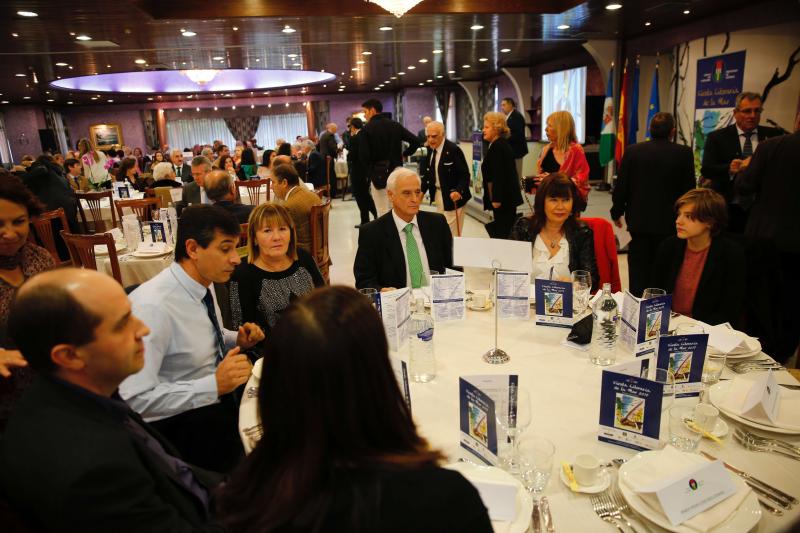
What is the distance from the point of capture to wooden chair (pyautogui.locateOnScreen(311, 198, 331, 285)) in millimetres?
4582

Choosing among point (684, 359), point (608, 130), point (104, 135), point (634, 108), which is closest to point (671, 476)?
point (684, 359)

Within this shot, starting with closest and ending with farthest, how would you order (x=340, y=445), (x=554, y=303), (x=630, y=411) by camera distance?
(x=340, y=445), (x=630, y=411), (x=554, y=303)

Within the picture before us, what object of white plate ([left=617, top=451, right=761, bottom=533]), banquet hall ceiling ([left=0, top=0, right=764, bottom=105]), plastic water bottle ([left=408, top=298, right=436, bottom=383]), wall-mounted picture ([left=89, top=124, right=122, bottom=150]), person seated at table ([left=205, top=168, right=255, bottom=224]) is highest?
banquet hall ceiling ([left=0, top=0, right=764, bottom=105])

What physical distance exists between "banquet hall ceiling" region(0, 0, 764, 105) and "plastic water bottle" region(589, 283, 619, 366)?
463 cm

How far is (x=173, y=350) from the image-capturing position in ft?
6.43

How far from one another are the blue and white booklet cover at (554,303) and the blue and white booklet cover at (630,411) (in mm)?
769

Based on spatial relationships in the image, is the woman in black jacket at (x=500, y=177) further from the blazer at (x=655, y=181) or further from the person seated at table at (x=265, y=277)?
the person seated at table at (x=265, y=277)

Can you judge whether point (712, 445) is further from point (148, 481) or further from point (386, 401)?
point (148, 481)

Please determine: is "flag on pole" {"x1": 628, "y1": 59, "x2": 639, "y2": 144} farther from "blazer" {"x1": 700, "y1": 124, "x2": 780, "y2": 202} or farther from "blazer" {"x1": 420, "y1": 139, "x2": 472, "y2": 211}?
"blazer" {"x1": 700, "y1": 124, "x2": 780, "y2": 202}

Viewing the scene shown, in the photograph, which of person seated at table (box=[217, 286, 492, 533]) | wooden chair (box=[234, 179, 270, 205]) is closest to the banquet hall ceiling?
wooden chair (box=[234, 179, 270, 205])

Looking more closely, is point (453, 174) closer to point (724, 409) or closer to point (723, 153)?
point (723, 153)

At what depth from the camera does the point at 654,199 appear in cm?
409

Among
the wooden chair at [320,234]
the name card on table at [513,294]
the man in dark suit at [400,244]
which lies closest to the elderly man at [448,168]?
the wooden chair at [320,234]

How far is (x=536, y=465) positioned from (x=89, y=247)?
376 cm
